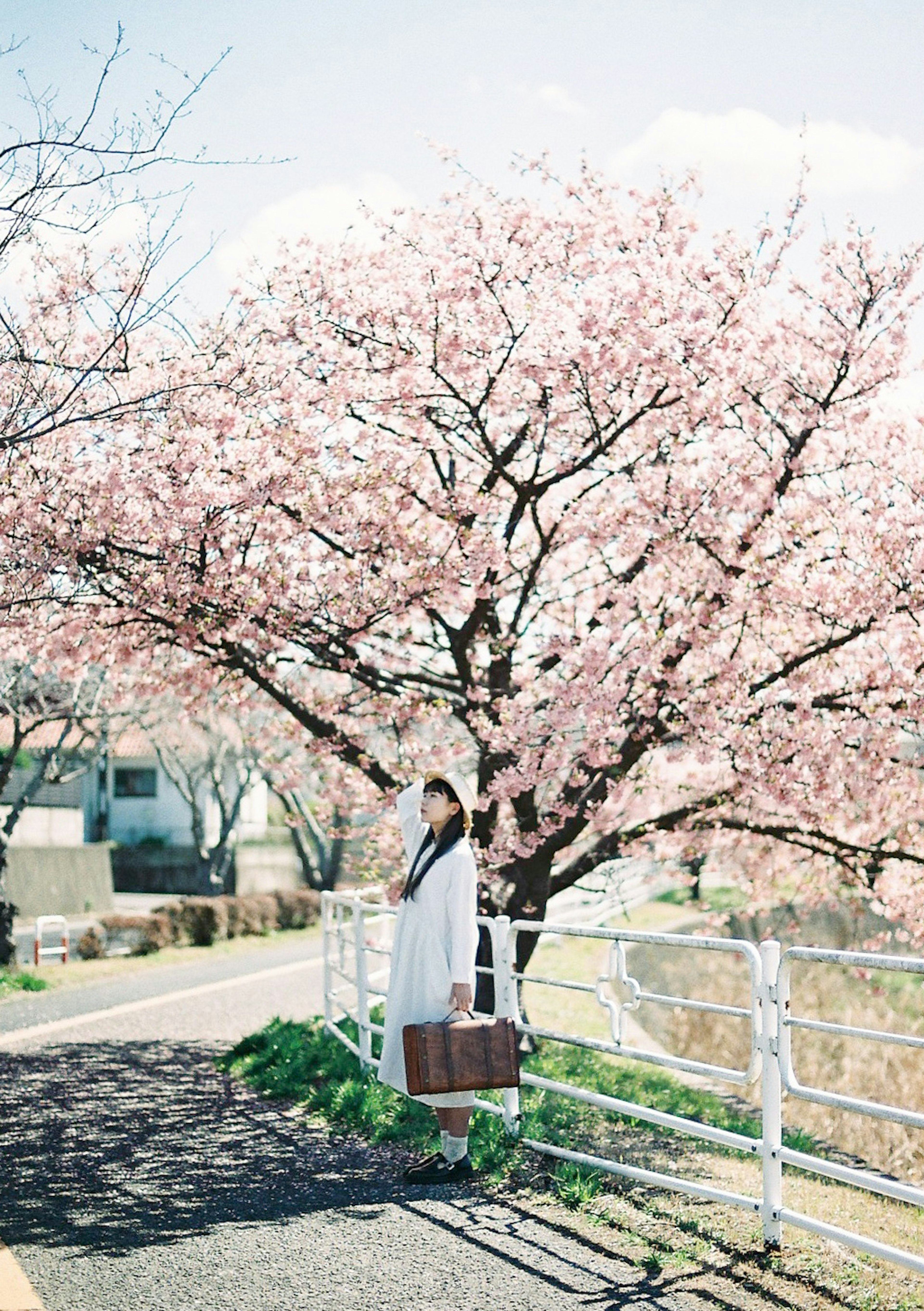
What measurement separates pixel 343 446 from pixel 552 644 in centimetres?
236

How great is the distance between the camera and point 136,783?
52.5 meters

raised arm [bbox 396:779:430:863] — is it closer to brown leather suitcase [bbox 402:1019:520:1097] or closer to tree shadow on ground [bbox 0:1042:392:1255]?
brown leather suitcase [bbox 402:1019:520:1097]

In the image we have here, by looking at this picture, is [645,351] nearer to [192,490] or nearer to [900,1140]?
[192,490]

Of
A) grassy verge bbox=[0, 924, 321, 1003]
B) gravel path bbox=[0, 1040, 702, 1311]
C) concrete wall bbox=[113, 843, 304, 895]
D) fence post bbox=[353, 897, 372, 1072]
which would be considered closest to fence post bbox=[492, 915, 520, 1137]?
gravel path bbox=[0, 1040, 702, 1311]

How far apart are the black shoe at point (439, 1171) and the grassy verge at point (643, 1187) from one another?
0.36ft

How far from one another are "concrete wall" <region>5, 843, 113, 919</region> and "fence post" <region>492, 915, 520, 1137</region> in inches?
983

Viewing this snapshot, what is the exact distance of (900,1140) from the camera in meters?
12.7

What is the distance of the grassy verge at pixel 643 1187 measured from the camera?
15.3 feet

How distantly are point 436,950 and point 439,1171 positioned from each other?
1.06 metres

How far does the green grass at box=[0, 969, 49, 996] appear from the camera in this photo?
17234 millimetres

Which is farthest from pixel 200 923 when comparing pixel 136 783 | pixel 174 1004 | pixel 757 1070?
pixel 136 783

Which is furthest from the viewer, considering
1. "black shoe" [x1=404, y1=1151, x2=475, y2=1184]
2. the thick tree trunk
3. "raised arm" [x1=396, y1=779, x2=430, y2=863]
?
the thick tree trunk

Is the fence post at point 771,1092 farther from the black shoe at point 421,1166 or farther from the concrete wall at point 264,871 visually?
the concrete wall at point 264,871

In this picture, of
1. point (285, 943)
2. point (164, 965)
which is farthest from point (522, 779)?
point (285, 943)
